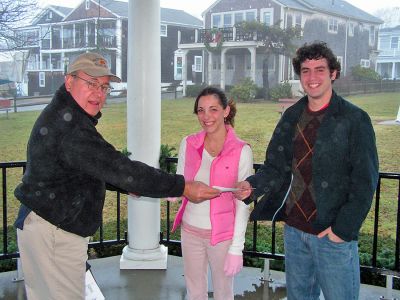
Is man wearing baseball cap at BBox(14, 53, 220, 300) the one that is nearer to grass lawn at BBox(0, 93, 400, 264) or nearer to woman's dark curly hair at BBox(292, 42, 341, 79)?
woman's dark curly hair at BBox(292, 42, 341, 79)

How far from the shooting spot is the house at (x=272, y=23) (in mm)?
4223

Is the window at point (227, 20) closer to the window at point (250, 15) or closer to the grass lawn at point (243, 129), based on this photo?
the window at point (250, 15)

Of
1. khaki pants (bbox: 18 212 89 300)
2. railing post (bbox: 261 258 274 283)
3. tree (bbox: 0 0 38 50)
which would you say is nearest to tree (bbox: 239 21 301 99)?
railing post (bbox: 261 258 274 283)

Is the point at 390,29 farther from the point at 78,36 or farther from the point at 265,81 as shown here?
the point at 78,36

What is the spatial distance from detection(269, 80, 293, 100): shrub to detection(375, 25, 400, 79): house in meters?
0.93

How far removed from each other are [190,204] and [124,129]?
2.58 metres

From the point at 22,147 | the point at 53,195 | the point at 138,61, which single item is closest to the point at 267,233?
the point at 138,61

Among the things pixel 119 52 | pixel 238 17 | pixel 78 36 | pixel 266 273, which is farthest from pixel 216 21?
pixel 266 273

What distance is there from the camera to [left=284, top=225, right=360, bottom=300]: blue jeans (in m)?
1.93

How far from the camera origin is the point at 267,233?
469 cm

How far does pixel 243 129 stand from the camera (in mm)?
4598

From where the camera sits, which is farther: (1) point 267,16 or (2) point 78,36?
(2) point 78,36

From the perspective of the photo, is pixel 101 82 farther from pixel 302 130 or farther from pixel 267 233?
pixel 267 233

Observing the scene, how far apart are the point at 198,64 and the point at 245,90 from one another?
0.58 meters
